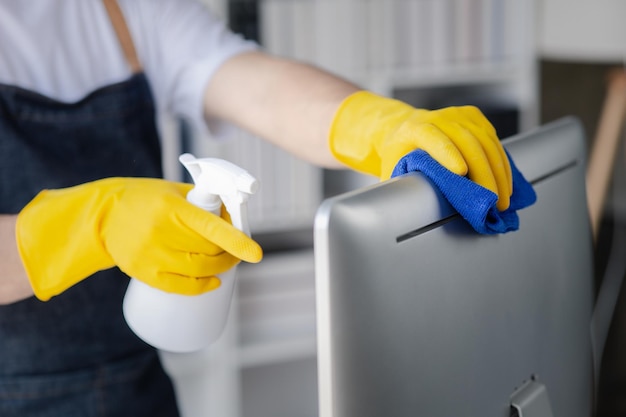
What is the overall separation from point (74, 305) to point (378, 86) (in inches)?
58.0

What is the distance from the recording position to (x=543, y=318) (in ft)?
2.60

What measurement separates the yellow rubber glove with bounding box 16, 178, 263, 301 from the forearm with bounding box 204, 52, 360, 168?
36 cm

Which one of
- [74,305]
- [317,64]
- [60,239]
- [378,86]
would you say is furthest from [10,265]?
[378,86]

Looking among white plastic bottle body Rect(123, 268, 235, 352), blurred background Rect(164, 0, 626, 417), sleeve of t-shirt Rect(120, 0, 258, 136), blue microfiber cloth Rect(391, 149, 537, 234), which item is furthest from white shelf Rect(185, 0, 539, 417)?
blue microfiber cloth Rect(391, 149, 537, 234)

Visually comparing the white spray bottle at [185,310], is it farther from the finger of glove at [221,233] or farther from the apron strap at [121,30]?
the apron strap at [121,30]

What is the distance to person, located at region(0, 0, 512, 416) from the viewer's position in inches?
38.0

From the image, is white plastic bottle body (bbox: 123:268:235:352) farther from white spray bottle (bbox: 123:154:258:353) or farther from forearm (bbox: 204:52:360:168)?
forearm (bbox: 204:52:360:168)

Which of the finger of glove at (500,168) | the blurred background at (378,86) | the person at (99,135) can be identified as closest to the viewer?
the finger of glove at (500,168)

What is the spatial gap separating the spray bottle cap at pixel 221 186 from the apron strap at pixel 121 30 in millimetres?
635

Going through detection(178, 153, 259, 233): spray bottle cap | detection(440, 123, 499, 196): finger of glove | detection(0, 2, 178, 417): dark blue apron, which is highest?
detection(440, 123, 499, 196): finger of glove

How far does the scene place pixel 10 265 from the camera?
3.20 ft

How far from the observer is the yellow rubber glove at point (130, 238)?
834mm

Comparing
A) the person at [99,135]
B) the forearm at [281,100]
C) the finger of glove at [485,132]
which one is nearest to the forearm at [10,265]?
the person at [99,135]

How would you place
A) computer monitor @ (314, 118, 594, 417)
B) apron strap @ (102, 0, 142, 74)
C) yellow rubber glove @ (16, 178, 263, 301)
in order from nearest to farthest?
1. computer monitor @ (314, 118, 594, 417)
2. yellow rubber glove @ (16, 178, 263, 301)
3. apron strap @ (102, 0, 142, 74)
